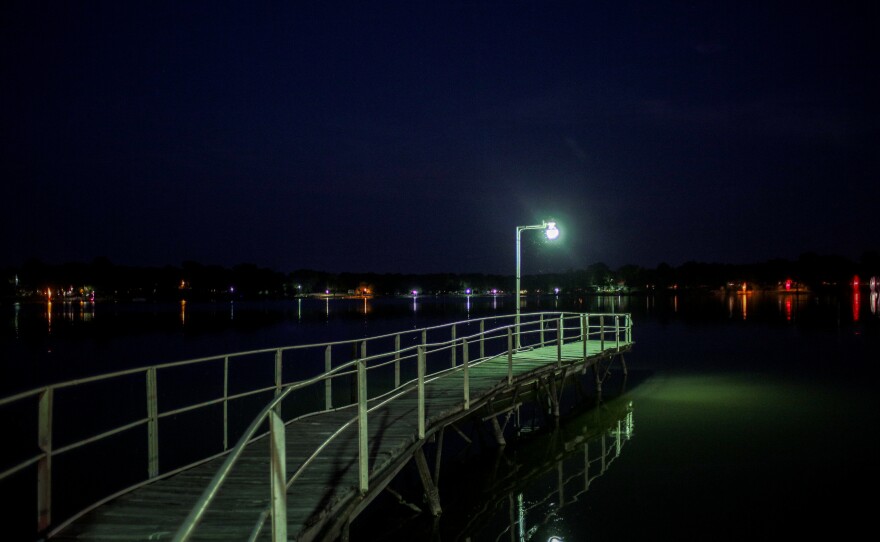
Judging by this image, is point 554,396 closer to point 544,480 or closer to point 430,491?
point 544,480

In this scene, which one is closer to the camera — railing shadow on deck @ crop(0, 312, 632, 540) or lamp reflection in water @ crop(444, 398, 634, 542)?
railing shadow on deck @ crop(0, 312, 632, 540)

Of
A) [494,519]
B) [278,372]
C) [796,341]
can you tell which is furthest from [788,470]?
[796,341]

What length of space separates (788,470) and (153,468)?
464 inches

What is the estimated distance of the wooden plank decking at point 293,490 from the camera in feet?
18.8

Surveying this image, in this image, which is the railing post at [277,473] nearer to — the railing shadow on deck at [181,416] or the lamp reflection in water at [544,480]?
the railing shadow on deck at [181,416]

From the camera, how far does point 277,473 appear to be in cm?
433

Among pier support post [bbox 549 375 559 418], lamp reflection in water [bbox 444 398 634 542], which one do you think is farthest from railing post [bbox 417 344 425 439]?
pier support post [bbox 549 375 559 418]

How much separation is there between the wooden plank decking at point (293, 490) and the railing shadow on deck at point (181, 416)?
0.19m

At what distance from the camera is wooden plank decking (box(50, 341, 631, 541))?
226 inches

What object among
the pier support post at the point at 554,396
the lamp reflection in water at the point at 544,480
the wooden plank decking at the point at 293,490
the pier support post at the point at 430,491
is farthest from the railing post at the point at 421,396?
the pier support post at the point at 554,396

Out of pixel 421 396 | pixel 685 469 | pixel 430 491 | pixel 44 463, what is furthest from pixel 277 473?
pixel 685 469

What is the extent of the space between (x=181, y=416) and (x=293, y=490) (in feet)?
51.1

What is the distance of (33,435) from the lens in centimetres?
2034

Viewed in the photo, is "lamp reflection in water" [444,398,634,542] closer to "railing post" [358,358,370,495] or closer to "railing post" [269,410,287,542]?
"railing post" [358,358,370,495]
